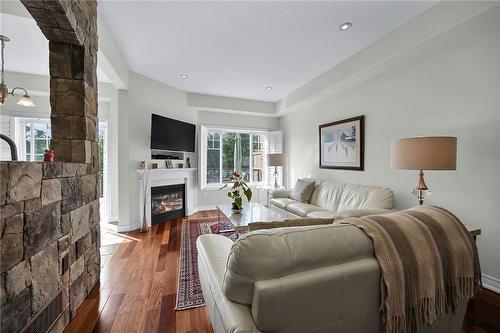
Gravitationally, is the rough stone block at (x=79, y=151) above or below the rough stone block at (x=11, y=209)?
above

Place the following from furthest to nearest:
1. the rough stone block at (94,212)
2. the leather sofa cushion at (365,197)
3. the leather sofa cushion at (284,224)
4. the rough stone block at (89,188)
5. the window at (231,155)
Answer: the window at (231,155)
the leather sofa cushion at (365,197)
the rough stone block at (94,212)
the rough stone block at (89,188)
the leather sofa cushion at (284,224)

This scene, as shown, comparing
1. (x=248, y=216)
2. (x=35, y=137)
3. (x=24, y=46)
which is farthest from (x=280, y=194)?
(x=35, y=137)

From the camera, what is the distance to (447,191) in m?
2.39

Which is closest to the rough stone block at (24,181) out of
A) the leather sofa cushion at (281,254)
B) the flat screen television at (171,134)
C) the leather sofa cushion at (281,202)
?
the leather sofa cushion at (281,254)

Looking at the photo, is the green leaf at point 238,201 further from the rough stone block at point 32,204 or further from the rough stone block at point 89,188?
the rough stone block at point 32,204

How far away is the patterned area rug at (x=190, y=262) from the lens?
192 cm

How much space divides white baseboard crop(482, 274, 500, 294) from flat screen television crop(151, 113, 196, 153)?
4703mm

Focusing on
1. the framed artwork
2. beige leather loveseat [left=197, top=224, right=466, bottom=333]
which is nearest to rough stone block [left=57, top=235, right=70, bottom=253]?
beige leather loveseat [left=197, top=224, right=466, bottom=333]

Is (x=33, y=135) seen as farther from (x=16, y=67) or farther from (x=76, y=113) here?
(x=76, y=113)

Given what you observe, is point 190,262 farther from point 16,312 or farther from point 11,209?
point 11,209

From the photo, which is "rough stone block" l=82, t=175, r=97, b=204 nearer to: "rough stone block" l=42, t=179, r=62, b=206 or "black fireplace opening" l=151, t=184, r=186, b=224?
"rough stone block" l=42, t=179, r=62, b=206

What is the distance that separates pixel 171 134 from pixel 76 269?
2997 millimetres

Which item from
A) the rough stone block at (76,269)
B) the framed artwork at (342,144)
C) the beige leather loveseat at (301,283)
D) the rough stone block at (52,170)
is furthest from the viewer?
the framed artwork at (342,144)

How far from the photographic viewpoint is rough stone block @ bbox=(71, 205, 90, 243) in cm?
176
